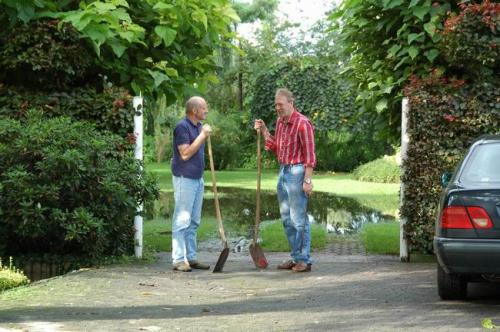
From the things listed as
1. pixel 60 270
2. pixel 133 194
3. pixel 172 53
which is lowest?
pixel 60 270

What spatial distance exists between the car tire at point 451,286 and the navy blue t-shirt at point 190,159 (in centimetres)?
333

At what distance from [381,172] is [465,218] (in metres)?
23.0

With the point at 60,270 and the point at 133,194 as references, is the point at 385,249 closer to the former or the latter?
the point at 133,194

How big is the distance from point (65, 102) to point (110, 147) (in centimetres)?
99

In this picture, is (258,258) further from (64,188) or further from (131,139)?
(64,188)

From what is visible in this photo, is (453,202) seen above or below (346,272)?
above

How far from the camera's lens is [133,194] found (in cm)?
1038

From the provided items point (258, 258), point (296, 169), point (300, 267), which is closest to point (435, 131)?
point (296, 169)

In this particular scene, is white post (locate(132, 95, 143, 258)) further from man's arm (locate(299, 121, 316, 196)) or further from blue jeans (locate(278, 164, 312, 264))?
man's arm (locate(299, 121, 316, 196))

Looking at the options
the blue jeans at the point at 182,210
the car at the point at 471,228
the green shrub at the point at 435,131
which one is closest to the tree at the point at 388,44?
the green shrub at the point at 435,131

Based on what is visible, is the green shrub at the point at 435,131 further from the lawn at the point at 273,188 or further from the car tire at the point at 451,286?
the car tire at the point at 451,286

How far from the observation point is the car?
6.94 m

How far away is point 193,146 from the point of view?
9789mm

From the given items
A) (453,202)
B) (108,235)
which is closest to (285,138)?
(108,235)
